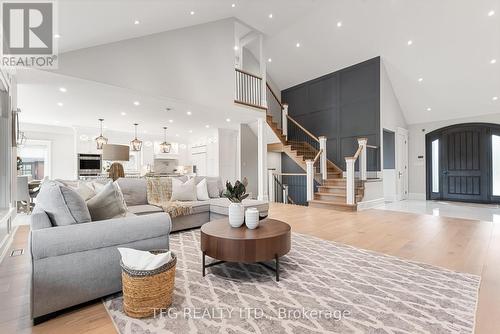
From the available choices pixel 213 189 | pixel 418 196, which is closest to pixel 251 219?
pixel 213 189

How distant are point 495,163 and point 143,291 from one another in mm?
9696

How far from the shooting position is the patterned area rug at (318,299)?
5.31 feet

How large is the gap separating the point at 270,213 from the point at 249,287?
11.4ft

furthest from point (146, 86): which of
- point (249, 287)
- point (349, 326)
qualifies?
point (349, 326)

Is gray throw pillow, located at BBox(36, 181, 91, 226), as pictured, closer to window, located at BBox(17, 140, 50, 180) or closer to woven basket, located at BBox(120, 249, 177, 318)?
woven basket, located at BBox(120, 249, 177, 318)

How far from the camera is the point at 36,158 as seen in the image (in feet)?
26.7

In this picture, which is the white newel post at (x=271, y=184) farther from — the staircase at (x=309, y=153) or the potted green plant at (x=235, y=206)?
the potted green plant at (x=235, y=206)

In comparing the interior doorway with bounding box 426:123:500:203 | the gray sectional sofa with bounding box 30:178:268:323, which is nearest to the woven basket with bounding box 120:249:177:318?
the gray sectional sofa with bounding box 30:178:268:323

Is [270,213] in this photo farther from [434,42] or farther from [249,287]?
[434,42]

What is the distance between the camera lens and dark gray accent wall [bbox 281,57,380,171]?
7082mm

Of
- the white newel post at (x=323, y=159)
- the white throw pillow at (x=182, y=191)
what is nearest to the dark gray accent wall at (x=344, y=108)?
the white newel post at (x=323, y=159)

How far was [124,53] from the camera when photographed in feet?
15.8

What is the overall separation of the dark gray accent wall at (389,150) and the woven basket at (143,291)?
826 centimetres

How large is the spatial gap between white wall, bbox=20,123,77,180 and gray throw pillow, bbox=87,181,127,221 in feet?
23.8
